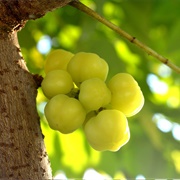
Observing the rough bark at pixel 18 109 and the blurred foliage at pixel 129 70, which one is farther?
the blurred foliage at pixel 129 70

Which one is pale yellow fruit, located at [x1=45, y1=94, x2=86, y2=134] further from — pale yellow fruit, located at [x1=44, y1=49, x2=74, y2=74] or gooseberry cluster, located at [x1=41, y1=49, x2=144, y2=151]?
pale yellow fruit, located at [x1=44, y1=49, x2=74, y2=74]

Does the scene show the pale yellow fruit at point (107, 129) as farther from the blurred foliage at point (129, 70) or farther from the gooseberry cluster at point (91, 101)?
the blurred foliage at point (129, 70)

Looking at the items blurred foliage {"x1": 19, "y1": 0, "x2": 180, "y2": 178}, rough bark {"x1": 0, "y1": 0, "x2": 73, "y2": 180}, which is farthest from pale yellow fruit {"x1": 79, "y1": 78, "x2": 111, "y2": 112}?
blurred foliage {"x1": 19, "y1": 0, "x2": 180, "y2": 178}

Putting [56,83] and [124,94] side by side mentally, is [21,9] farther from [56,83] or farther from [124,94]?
[124,94]

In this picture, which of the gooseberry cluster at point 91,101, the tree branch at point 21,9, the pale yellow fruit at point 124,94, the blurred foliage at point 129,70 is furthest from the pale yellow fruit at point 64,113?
the blurred foliage at point 129,70

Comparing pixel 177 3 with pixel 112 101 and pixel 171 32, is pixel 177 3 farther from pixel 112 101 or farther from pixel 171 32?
pixel 112 101

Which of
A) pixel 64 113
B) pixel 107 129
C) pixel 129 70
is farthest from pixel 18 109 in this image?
pixel 129 70

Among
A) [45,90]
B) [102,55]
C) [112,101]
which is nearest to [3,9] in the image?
[45,90]
